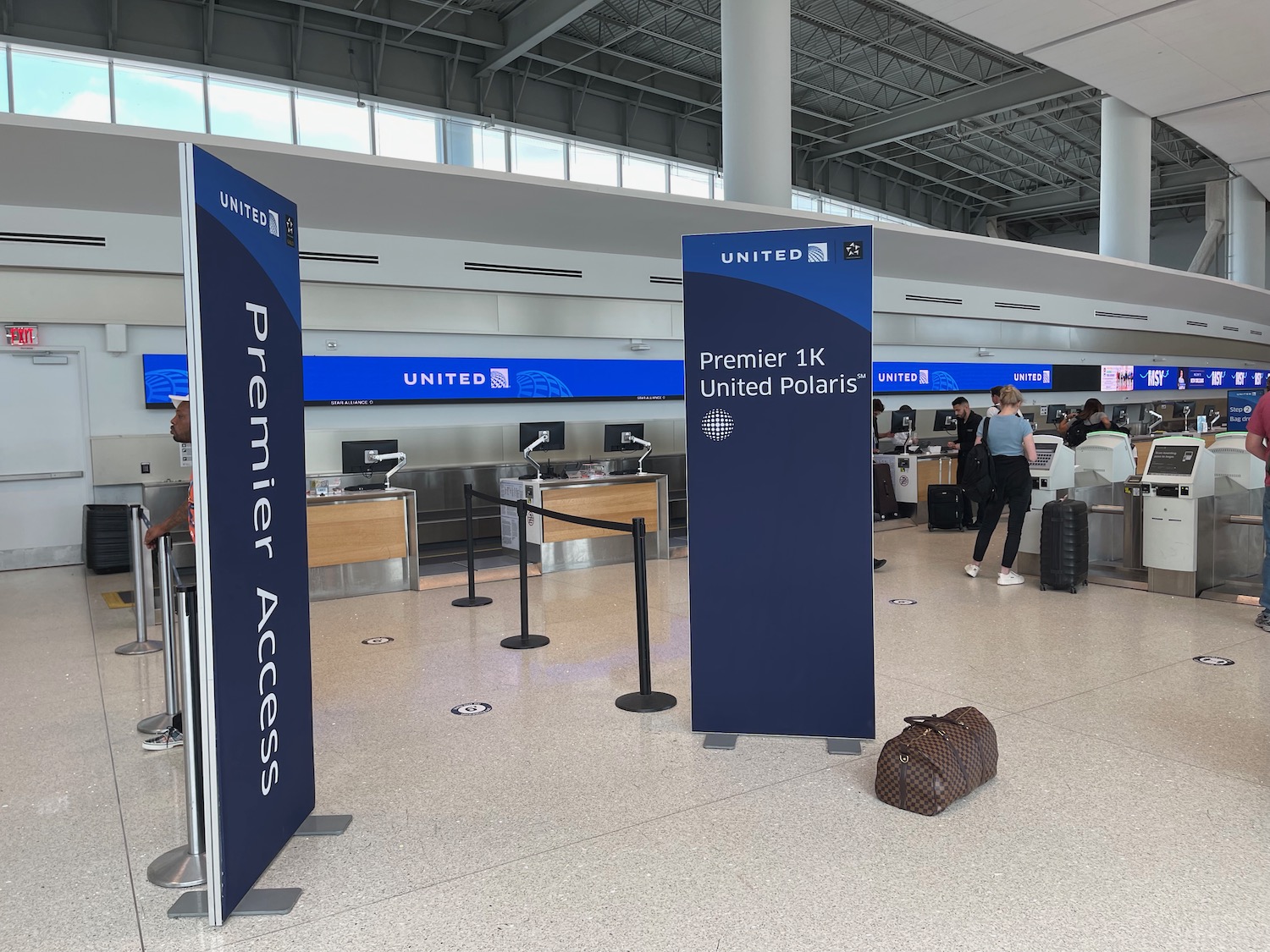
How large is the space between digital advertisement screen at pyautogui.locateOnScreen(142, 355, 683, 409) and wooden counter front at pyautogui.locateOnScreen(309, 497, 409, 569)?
84.2 inches

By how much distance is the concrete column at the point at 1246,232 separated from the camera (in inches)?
753

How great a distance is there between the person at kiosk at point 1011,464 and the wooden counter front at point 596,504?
10.2 feet

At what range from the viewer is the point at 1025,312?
15453mm

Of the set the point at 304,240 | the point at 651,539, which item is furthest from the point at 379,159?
the point at 651,539

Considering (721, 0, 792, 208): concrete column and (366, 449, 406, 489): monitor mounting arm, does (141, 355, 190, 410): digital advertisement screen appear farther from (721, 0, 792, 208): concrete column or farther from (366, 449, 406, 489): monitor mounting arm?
(721, 0, 792, 208): concrete column

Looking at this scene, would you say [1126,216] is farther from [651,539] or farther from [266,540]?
[266,540]

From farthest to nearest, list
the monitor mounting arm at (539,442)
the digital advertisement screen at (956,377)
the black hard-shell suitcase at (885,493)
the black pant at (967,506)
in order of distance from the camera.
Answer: the digital advertisement screen at (956,377)
the black hard-shell suitcase at (885,493)
the black pant at (967,506)
the monitor mounting arm at (539,442)

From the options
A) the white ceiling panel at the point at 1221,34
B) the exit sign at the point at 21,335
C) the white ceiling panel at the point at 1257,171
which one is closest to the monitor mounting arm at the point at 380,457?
the exit sign at the point at 21,335

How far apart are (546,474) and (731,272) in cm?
551

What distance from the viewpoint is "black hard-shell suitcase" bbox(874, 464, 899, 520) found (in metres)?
10.7

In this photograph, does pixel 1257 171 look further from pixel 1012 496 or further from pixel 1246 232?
pixel 1012 496

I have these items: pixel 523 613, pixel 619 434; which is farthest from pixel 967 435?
pixel 523 613

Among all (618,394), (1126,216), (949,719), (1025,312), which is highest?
(1126,216)

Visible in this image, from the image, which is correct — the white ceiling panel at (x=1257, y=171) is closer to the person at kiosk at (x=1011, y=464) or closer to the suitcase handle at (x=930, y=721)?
the person at kiosk at (x=1011, y=464)
